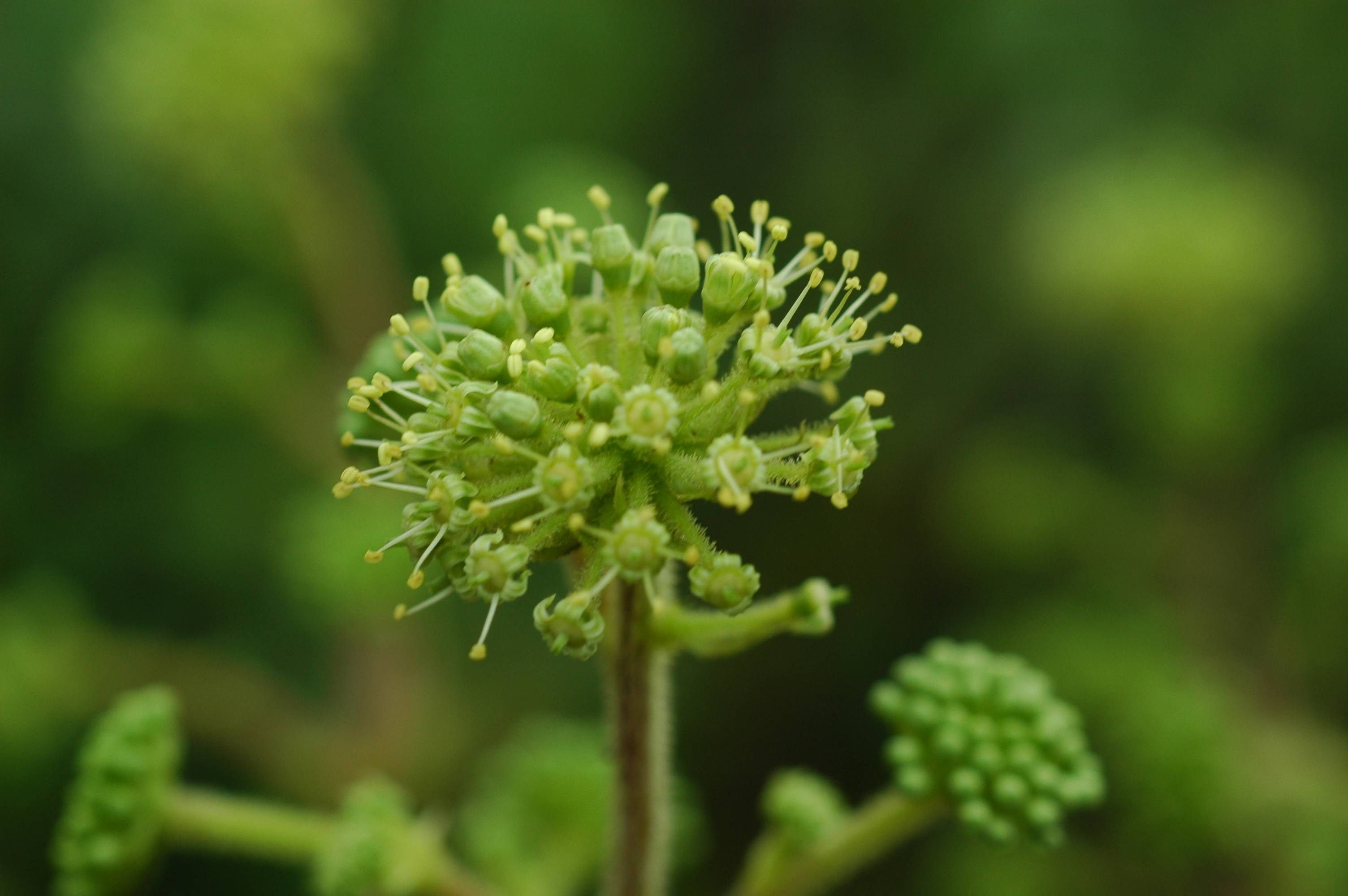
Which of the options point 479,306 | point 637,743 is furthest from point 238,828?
point 479,306

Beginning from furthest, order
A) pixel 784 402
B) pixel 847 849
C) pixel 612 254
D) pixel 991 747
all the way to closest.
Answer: pixel 784 402, pixel 847 849, pixel 991 747, pixel 612 254

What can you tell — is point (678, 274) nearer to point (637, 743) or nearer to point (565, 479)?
point (565, 479)

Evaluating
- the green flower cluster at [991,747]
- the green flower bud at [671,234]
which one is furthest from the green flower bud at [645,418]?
the green flower cluster at [991,747]

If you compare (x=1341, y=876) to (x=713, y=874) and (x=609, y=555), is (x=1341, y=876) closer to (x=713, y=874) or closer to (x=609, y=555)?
(x=713, y=874)

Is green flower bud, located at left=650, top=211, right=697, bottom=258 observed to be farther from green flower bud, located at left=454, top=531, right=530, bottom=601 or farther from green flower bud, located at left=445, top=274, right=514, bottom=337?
green flower bud, located at left=454, top=531, right=530, bottom=601

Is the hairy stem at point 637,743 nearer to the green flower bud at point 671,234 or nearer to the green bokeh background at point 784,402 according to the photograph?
the green flower bud at point 671,234

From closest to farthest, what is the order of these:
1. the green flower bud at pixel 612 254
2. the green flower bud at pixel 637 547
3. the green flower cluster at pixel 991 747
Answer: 1. the green flower bud at pixel 637 547
2. the green flower bud at pixel 612 254
3. the green flower cluster at pixel 991 747
